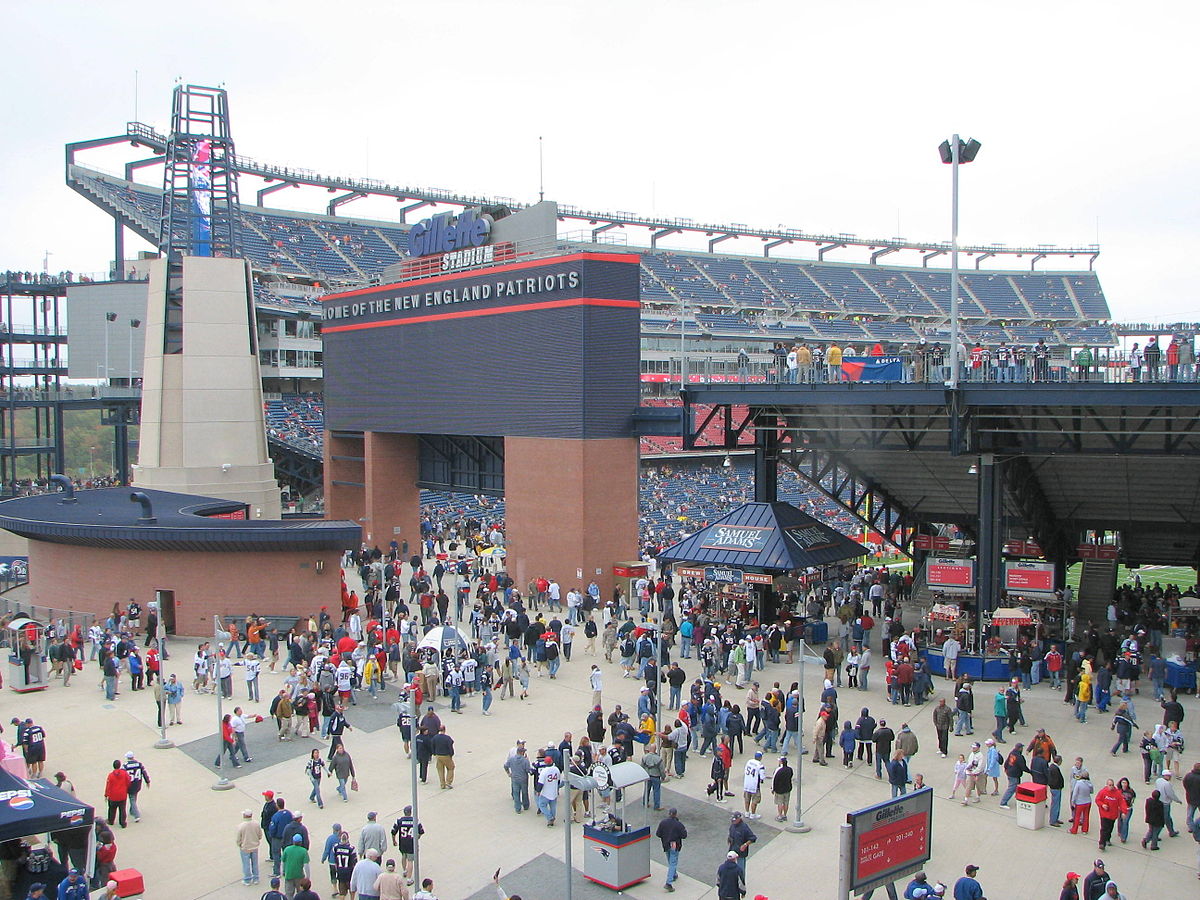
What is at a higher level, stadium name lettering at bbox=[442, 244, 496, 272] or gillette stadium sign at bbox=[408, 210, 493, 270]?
gillette stadium sign at bbox=[408, 210, 493, 270]

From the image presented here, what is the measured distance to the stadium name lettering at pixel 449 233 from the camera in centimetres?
3691

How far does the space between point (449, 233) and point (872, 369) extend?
2003 cm

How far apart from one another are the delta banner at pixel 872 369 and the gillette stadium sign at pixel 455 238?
1587 cm

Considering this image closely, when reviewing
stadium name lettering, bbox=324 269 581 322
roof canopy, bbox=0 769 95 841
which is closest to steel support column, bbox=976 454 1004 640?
stadium name lettering, bbox=324 269 581 322

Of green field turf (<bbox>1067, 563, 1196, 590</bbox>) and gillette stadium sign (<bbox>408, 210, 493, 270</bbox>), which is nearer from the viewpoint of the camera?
gillette stadium sign (<bbox>408, 210, 493, 270</bbox>)

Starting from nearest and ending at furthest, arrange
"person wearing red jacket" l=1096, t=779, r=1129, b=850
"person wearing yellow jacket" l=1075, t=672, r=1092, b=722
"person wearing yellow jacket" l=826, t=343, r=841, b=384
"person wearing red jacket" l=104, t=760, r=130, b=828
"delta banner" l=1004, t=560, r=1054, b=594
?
1. "person wearing red jacket" l=1096, t=779, r=1129, b=850
2. "person wearing red jacket" l=104, t=760, r=130, b=828
3. "person wearing yellow jacket" l=1075, t=672, r=1092, b=722
4. "delta banner" l=1004, t=560, r=1054, b=594
5. "person wearing yellow jacket" l=826, t=343, r=841, b=384

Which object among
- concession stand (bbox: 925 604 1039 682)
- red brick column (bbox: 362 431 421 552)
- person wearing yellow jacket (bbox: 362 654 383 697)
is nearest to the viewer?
person wearing yellow jacket (bbox: 362 654 383 697)

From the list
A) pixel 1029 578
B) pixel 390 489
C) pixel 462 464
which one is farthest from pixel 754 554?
pixel 390 489

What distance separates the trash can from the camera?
14.4 metres

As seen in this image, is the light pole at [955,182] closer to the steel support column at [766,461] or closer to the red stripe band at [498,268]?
the steel support column at [766,461]

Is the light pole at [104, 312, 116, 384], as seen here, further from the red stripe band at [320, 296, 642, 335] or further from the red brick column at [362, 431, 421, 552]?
the red brick column at [362, 431, 421, 552]

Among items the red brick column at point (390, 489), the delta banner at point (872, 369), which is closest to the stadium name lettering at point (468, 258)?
the red brick column at point (390, 489)

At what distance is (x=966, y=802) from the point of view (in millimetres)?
15586

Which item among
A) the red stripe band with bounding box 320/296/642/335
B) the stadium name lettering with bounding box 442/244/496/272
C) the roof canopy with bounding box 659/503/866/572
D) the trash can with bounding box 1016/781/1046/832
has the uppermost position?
the stadium name lettering with bounding box 442/244/496/272
